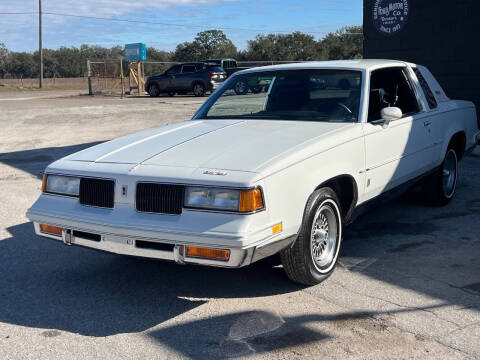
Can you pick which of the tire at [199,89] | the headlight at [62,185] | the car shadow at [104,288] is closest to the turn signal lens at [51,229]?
the headlight at [62,185]

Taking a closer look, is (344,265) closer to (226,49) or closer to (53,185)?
(53,185)

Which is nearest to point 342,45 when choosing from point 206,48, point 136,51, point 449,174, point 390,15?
point 206,48

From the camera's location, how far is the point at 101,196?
162 inches

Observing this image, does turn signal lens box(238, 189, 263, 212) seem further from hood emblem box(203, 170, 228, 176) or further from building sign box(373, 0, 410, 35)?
building sign box(373, 0, 410, 35)

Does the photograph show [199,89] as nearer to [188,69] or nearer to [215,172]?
[188,69]

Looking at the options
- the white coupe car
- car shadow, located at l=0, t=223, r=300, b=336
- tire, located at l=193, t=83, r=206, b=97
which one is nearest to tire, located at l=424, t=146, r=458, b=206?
the white coupe car

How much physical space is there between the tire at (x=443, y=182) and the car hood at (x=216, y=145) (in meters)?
2.07

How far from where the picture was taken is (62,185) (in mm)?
4344

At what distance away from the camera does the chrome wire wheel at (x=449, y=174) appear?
6773mm

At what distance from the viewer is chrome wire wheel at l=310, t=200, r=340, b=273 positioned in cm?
443

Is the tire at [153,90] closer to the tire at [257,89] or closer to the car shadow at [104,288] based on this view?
the tire at [257,89]

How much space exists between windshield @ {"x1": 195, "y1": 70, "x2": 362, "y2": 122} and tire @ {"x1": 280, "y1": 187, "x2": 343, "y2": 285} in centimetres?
92

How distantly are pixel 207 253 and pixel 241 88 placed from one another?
285 centimetres

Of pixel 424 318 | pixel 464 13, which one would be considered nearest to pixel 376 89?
pixel 424 318
